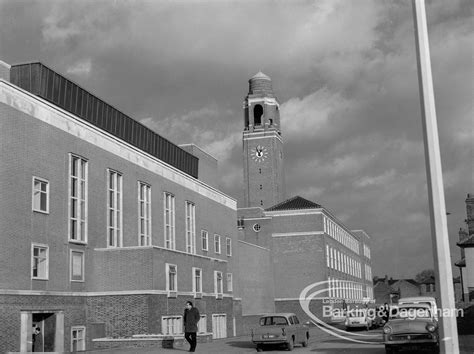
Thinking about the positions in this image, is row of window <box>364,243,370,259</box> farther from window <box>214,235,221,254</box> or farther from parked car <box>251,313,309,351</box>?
parked car <box>251,313,309,351</box>

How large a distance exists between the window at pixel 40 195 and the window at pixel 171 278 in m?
8.10

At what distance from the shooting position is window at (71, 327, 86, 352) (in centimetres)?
2961

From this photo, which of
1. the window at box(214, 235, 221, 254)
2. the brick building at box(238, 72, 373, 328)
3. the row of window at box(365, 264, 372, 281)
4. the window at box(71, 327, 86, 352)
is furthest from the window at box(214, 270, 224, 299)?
the row of window at box(365, 264, 372, 281)

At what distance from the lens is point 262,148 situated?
9519 centimetres

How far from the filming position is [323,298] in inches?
2945

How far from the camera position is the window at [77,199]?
100 feet

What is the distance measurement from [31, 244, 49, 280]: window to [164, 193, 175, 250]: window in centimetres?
1386

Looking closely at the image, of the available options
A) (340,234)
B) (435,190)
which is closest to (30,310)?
(435,190)

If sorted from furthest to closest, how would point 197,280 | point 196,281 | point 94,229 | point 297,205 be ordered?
1. point 297,205
2. point 197,280
3. point 196,281
4. point 94,229

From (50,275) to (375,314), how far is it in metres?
27.6

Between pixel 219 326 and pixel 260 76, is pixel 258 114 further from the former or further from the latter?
pixel 219 326

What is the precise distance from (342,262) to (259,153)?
20.1 m

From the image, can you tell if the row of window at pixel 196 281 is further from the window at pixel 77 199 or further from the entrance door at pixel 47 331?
the entrance door at pixel 47 331

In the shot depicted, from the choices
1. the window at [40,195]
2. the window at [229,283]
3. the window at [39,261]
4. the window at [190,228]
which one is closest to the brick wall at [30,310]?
the window at [39,261]
